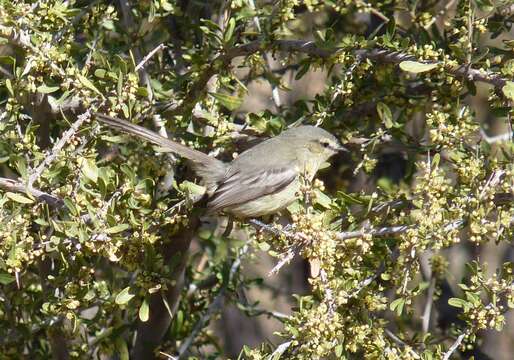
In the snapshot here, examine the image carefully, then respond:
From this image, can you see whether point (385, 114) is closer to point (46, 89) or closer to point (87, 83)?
point (87, 83)

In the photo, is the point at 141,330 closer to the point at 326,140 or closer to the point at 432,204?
the point at 326,140

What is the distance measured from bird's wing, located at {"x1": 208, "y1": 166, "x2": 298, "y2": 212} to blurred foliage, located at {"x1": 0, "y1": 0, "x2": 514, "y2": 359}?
0.68 feet

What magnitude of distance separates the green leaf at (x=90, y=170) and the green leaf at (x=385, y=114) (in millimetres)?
1493

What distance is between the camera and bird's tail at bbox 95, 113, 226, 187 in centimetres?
367

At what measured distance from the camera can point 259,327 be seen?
844 centimetres

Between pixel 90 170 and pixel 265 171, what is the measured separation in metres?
1.65

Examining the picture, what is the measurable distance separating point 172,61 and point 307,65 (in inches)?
34.7

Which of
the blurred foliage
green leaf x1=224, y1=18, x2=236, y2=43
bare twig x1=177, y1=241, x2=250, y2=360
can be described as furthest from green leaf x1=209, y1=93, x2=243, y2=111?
bare twig x1=177, y1=241, x2=250, y2=360

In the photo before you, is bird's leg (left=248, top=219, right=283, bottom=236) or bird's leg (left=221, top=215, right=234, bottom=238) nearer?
bird's leg (left=248, top=219, right=283, bottom=236)

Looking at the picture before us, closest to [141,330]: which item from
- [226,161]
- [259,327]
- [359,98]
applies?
[226,161]

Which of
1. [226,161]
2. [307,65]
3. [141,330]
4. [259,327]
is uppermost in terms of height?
[307,65]

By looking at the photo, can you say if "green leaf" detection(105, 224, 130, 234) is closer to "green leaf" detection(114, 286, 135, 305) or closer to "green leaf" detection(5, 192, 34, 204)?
"green leaf" detection(5, 192, 34, 204)

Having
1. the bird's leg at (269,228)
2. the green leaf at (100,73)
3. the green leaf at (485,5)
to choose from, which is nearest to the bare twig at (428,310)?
the bird's leg at (269,228)

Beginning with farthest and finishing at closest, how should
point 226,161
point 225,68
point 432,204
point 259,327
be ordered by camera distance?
point 259,327 → point 226,161 → point 225,68 → point 432,204
